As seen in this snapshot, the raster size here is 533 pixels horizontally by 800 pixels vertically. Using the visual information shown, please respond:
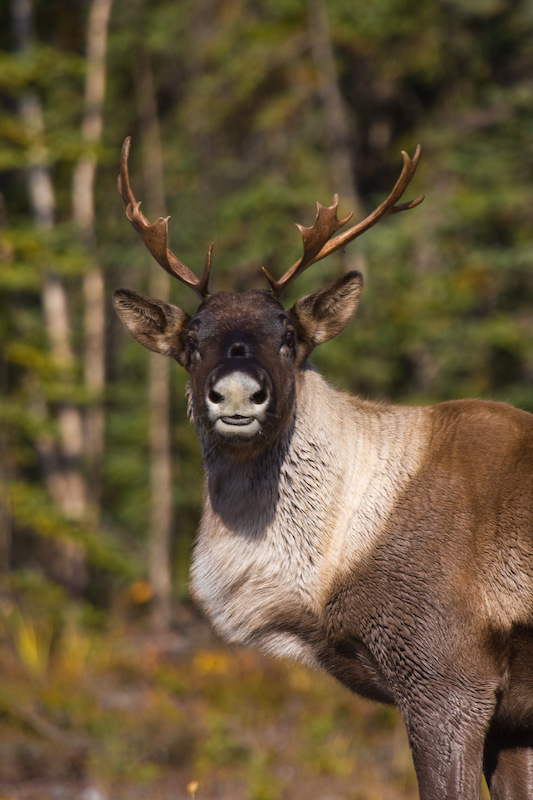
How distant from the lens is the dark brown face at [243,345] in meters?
4.37

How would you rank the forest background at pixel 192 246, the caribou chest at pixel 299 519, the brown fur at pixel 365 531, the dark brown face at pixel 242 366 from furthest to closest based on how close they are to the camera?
the forest background at pixel 192 246 < the caribou chest at pixel 299 519 < the dark brown face at pixel 242 366 < the brown fur at pixel 365 531

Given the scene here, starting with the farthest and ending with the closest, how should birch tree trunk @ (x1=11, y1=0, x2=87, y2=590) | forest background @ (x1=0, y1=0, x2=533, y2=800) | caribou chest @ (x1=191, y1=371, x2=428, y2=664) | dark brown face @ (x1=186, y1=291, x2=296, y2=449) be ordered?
birch tree trunk @ (x1=11, y1=0, x2=87, y2=590) → forest background @ (x1=0, y1=0, x2=533, y2=800) → caribou chest @ (x1=191, y1=371, x2=428, y2=664) → dark brown face @ (x1=186, y1=291, x2=296, y2=449)

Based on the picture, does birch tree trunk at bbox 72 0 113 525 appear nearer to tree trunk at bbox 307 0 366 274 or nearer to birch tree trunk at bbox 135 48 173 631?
birch tree trunk at bbox 135 48 173 631

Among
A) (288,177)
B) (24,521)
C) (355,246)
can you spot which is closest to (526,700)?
(24,521)

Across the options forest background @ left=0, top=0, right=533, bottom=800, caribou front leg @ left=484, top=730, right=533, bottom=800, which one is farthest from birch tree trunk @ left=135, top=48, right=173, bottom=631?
caribou front leg @ left=484, top=730, right=533, bottom=800

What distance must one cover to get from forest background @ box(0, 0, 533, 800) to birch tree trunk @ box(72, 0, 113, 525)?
0.15 ft

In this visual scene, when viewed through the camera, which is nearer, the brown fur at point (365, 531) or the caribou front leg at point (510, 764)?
the brown fur at point (365, 531)

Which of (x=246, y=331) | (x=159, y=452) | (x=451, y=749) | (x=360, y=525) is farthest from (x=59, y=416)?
(x=451, y=749)

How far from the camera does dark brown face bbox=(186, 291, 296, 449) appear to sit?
434 cm

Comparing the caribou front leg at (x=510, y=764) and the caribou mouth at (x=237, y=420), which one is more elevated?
the caribou mouth at (x=237, y=420)

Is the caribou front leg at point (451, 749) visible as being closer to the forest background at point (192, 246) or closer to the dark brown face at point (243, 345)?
the dark brown face at point (243, 345)

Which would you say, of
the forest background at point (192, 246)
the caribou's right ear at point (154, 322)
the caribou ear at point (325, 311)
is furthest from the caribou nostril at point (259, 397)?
the forest background at point (192, 246)

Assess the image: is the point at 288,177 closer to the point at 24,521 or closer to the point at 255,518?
the point at 24,521

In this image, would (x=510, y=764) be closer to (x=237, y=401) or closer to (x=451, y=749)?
(x=451, y=749)
